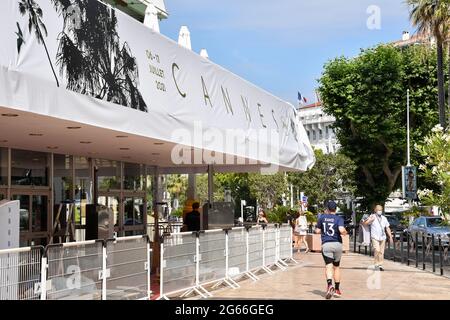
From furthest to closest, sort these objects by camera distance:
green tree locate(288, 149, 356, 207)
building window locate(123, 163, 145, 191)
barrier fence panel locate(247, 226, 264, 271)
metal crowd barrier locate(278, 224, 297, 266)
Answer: green tree locate(288, 149, 356, 207)
building window locate(123, 163, 145, 191)
metal crowd barrier locate(278, 224, 297, 266)
barrier fence panel locate(247, 226, 264, 271)

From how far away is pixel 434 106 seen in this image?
40.8m

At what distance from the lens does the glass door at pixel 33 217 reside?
13.4 m

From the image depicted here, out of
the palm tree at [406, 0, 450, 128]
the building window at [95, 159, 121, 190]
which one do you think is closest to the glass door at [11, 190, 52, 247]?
the building window at [95, 159, 121, 190]

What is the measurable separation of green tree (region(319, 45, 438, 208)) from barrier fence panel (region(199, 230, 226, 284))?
2843cm

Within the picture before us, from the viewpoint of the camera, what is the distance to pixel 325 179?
4903 cm

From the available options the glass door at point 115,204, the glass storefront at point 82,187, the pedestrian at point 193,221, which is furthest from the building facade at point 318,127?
the pedestrian at point 193,221

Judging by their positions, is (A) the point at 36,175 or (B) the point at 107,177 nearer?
(A) the point at 36,175

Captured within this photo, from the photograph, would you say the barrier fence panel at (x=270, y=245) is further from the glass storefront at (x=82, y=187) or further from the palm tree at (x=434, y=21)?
the palm tree at (x=434, y=21)

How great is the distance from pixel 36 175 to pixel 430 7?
72.7 ft

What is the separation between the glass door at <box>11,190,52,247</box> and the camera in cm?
1344

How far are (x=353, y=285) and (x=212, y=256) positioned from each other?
346 cm

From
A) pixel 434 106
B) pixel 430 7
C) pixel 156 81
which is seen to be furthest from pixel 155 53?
pixel 434 106

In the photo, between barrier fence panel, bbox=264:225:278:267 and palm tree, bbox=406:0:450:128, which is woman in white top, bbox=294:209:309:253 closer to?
barrier fence panel, bbox=264:225:278:267
